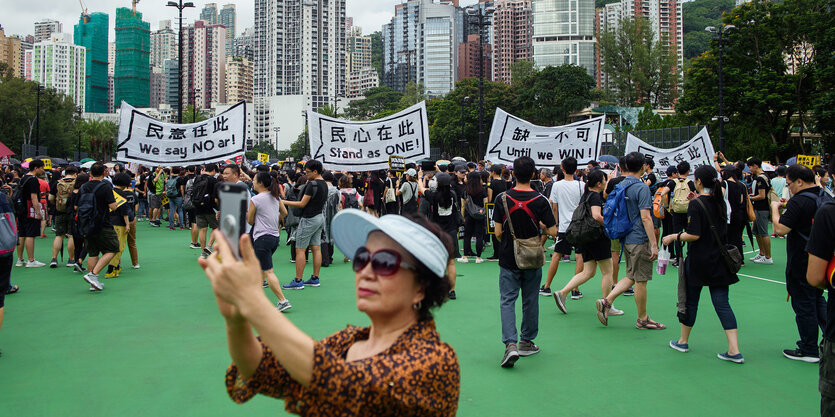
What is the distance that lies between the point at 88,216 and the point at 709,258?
26.6 feet

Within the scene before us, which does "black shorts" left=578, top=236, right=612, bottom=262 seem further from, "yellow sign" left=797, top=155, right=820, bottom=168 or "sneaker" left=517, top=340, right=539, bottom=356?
"yellow sign" left=797, top=155, right=820, bottom=168

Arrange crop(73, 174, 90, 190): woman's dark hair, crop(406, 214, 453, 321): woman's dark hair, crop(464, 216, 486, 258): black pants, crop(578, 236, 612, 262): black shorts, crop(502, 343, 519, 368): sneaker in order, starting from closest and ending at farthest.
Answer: crop(406, 214, 453, 321): woman's dark hair, crop(502, 343, 519, 368): sneaker, crop(578, 236, 612, 262): black shorts, crop(73, 174, 90, 190): woman's dark hair, crop(464, 216, 486, 258): black pants

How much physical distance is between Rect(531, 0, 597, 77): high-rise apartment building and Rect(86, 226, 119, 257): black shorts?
136395mm

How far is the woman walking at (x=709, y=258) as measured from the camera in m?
5.82

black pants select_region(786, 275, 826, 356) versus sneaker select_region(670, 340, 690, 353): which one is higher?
black pants select_region(786, 275, 826, 356)

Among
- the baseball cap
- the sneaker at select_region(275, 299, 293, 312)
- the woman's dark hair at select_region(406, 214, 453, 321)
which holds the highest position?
the baseball cap

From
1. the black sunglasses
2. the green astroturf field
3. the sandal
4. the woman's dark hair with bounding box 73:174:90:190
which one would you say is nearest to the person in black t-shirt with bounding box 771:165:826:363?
the green astroturf field

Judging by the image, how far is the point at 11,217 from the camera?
6215mm

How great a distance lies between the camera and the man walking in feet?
23.0

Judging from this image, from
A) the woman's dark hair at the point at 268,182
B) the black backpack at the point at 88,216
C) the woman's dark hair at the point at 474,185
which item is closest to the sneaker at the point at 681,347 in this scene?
the woman's dark hair at the point at 268,182

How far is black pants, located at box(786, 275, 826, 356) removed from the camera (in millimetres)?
5879

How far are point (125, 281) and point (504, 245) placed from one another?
22.2 ft

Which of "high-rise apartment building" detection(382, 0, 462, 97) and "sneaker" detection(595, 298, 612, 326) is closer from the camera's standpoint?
"sneaker" detection(595, 298, 612, 326)

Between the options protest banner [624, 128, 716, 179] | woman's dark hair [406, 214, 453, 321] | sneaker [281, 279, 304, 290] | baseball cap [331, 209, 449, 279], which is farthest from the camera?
protest banner [624, 128, 716, 179]
